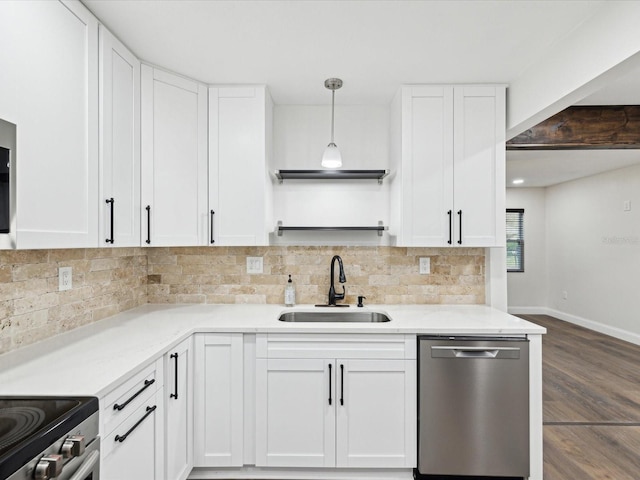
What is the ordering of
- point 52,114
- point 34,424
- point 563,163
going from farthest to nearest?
point 563,163 → point 52,114 → point 34,424

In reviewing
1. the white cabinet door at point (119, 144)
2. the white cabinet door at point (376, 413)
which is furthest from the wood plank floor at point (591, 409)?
the white cabinet door at point (119, 144)

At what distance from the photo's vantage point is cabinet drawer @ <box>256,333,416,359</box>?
82.7 inches

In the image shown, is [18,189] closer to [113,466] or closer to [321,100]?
[113,466]

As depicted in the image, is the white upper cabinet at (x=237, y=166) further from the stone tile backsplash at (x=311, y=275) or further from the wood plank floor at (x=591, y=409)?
the wood plank floor at (x=591, y=409)

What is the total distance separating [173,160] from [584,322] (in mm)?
6603

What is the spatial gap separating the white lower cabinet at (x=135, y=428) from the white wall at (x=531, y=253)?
676 centimetres

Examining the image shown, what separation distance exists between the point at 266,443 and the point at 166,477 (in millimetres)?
558

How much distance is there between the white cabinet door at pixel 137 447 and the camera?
1307 mm

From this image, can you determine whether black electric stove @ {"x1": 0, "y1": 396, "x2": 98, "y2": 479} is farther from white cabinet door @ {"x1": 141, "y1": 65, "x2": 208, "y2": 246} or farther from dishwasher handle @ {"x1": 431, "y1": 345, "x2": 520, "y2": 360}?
dishwasher handle @ {"x1": 431, "y1": 345, "x2": 520, "y2": 360}

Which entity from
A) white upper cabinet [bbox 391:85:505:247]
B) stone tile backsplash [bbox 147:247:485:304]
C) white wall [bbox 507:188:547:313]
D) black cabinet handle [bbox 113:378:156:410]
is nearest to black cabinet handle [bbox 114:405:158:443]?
black cabinet handle [bbox 113:378:156:410]

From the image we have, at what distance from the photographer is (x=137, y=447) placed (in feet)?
4.87

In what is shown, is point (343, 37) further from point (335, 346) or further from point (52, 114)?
point (335, 346)

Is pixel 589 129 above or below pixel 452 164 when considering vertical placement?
above

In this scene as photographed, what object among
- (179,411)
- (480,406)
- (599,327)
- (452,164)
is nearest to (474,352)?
(480,406)
